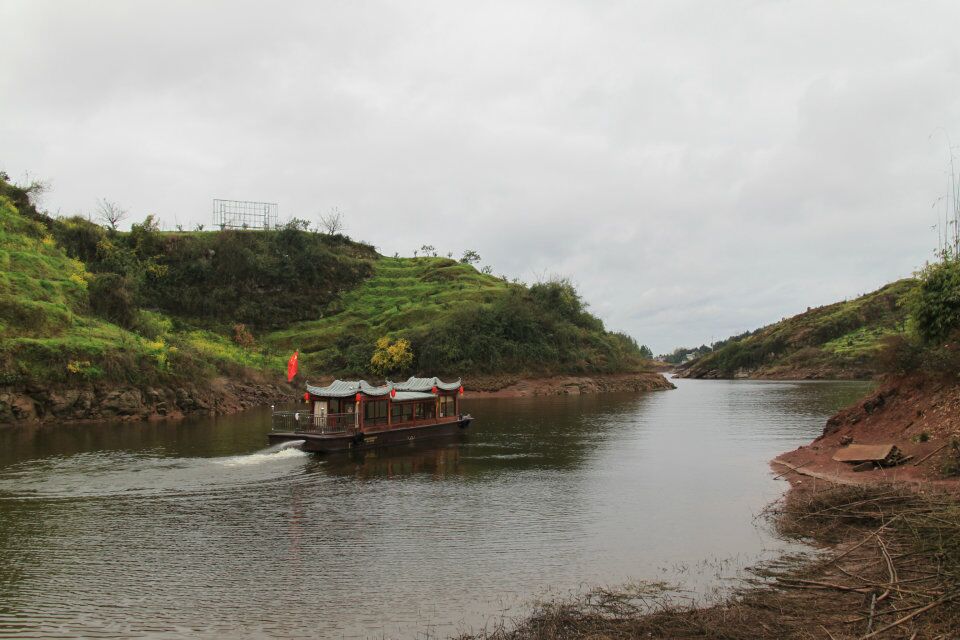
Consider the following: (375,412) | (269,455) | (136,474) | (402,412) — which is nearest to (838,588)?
(136,474)

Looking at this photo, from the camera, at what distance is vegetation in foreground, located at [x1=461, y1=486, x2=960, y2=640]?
34.3 ft

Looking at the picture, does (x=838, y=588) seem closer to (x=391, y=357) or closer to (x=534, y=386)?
(x=534, y=386)

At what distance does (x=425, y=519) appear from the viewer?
21.3 metres

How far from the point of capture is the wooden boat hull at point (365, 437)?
118ft

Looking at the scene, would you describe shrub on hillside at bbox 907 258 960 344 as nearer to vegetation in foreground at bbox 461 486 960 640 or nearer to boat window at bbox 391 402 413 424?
vegetation in foreground at bbox 461 486 960 640

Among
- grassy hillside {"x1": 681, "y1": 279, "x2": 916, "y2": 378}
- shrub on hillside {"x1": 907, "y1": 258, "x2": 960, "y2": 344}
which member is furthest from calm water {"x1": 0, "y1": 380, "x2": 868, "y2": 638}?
grassy hillside {"x1": 681, "y1": 279, "x2": 916, "y2": 378}

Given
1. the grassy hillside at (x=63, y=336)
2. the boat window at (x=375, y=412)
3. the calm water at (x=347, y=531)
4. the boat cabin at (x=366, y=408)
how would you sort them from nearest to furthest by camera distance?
the calm water at (x=347, y=531) → the boat cabin at (x=366, y=408) → the boat window at (x=375, y=412) → the grassy hillside at (x=63, y=336)

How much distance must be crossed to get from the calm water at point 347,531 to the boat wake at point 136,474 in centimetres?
16

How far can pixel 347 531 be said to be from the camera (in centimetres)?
1986

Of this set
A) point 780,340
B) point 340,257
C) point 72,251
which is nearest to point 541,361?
point 340,257

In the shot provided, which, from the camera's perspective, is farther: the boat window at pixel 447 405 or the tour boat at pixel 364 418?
the boat window at pixel 447 405

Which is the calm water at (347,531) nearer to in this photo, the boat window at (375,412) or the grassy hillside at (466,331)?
the boat window at (375,412)

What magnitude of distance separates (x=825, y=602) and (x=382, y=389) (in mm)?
29814

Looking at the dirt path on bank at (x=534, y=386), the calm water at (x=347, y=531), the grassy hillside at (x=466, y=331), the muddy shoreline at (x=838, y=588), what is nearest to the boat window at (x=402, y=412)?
the calm water at (x=347, y=531)
